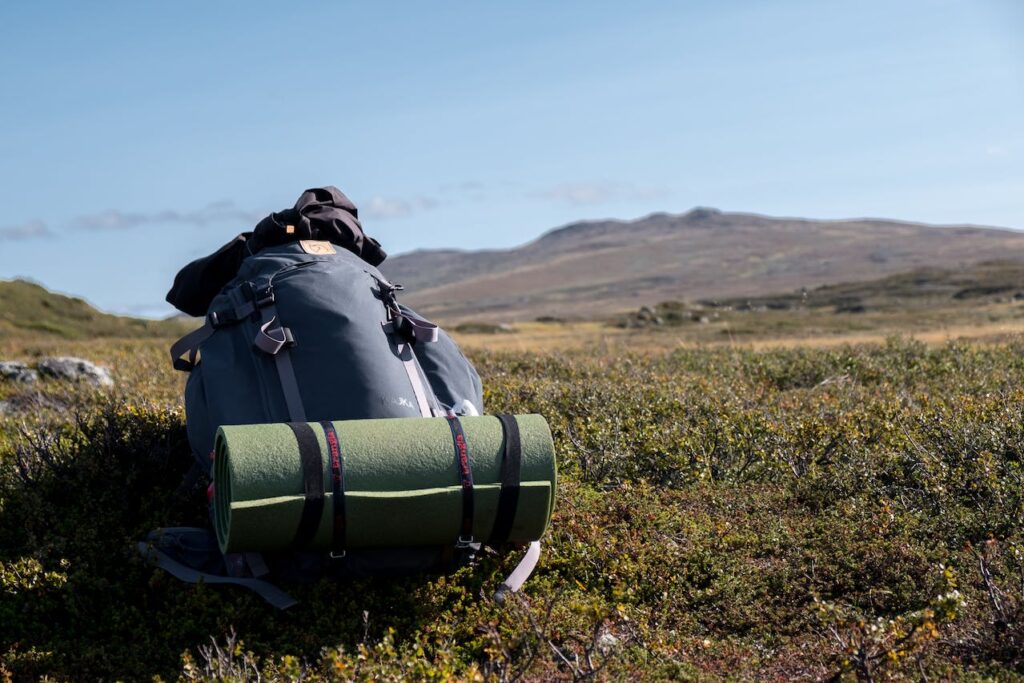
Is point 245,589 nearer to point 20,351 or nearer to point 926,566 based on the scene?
point 926,566

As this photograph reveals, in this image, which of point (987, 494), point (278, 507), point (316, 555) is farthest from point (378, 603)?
point (987, 494)

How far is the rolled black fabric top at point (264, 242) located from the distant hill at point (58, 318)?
53.0ft

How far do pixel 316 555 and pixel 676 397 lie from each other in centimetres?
427

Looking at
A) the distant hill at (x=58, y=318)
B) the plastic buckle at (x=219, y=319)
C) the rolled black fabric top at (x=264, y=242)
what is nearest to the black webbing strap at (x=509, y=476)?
the plastic buckle at (x=219, y=319)

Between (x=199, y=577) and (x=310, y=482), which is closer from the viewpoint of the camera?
(x=310, y=482)

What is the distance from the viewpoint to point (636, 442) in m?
7.27

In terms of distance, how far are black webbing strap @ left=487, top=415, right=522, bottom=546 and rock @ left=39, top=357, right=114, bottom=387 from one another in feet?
22.3

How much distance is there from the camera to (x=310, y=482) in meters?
4.68

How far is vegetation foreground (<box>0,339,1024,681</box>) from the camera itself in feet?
15.2

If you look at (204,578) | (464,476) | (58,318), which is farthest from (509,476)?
(58,318)

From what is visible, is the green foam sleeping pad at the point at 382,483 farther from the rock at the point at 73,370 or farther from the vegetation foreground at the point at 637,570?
the rock at the point at 73,370

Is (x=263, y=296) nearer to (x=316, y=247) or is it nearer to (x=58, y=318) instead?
(x=316, y=247)

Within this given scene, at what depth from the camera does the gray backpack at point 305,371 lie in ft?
17.0

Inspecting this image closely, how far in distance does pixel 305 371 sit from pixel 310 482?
953mm
